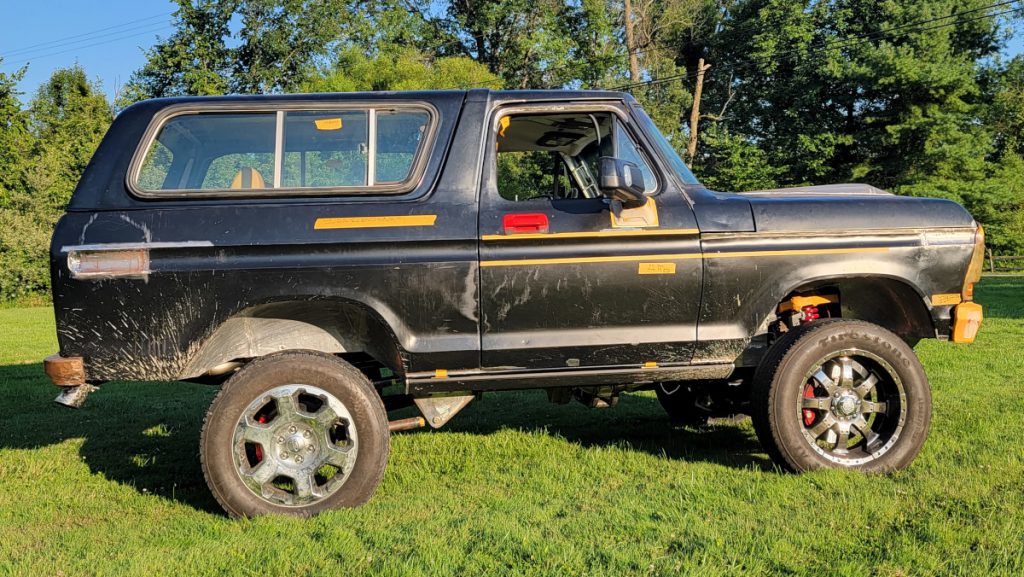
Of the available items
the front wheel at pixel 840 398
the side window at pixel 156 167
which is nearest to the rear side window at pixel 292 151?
the side window at pixel 156 167

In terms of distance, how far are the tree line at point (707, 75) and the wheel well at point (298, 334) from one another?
3148cm

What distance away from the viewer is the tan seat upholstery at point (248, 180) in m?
4.44

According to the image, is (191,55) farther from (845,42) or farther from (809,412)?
(809,412)

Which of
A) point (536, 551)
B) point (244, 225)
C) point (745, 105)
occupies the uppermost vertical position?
point (745, 105)

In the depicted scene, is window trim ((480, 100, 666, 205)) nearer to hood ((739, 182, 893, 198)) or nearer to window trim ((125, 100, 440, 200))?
window trim ((125, 100, 440, 200))

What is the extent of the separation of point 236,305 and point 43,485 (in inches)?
79.1

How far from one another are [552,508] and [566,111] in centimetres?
217

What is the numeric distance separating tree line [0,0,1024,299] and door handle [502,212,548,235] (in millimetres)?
31574

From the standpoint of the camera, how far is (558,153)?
17.9 ft

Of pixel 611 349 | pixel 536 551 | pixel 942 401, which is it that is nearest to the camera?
pixel 536 551

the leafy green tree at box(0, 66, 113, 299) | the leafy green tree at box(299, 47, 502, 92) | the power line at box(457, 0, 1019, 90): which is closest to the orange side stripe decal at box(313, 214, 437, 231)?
the leafy green tree at box(0, 66, 113, 299)

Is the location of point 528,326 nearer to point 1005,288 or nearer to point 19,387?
point 19,387

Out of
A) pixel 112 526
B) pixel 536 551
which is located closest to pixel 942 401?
pixel 536 551

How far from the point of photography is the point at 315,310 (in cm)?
453
